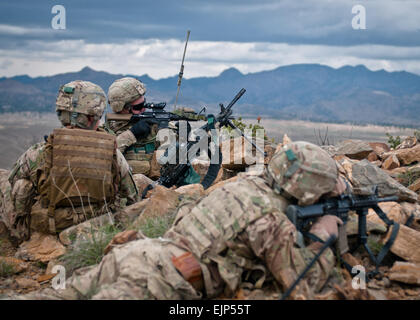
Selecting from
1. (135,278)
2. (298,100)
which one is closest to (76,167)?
(135,278)

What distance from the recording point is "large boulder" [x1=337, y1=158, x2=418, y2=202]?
5.86m

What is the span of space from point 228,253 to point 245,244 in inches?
6.2

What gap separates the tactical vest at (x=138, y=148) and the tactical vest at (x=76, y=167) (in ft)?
7.84

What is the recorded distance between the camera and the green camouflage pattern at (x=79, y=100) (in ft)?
17.6

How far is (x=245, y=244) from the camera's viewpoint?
392 cm

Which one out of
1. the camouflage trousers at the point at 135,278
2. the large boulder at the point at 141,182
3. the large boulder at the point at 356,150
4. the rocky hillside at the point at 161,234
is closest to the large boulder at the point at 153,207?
the rocky hillside at the point at 161,234

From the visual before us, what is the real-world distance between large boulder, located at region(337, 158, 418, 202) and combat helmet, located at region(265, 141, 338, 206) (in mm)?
1748

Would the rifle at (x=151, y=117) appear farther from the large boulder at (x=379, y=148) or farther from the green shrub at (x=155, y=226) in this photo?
the large boulder at (x=379, y=148)

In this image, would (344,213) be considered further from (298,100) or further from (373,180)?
(298,100)

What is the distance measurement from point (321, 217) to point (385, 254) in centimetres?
78

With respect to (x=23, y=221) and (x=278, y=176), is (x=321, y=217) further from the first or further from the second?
(x=23, y=221)

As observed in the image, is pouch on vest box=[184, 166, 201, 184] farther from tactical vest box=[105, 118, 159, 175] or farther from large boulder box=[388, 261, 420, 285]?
large boulder box=[388, 261, 420, 285]

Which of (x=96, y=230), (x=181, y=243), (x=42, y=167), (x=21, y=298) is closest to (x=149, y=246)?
(x=181, y=243)

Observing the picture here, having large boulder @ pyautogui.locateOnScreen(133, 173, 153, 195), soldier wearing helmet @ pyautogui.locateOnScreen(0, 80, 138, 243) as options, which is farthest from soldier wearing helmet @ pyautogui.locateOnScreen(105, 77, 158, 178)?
soldier wearing helmet @ pyautogui.locateOnScreen(0, 80, 138, 243)
